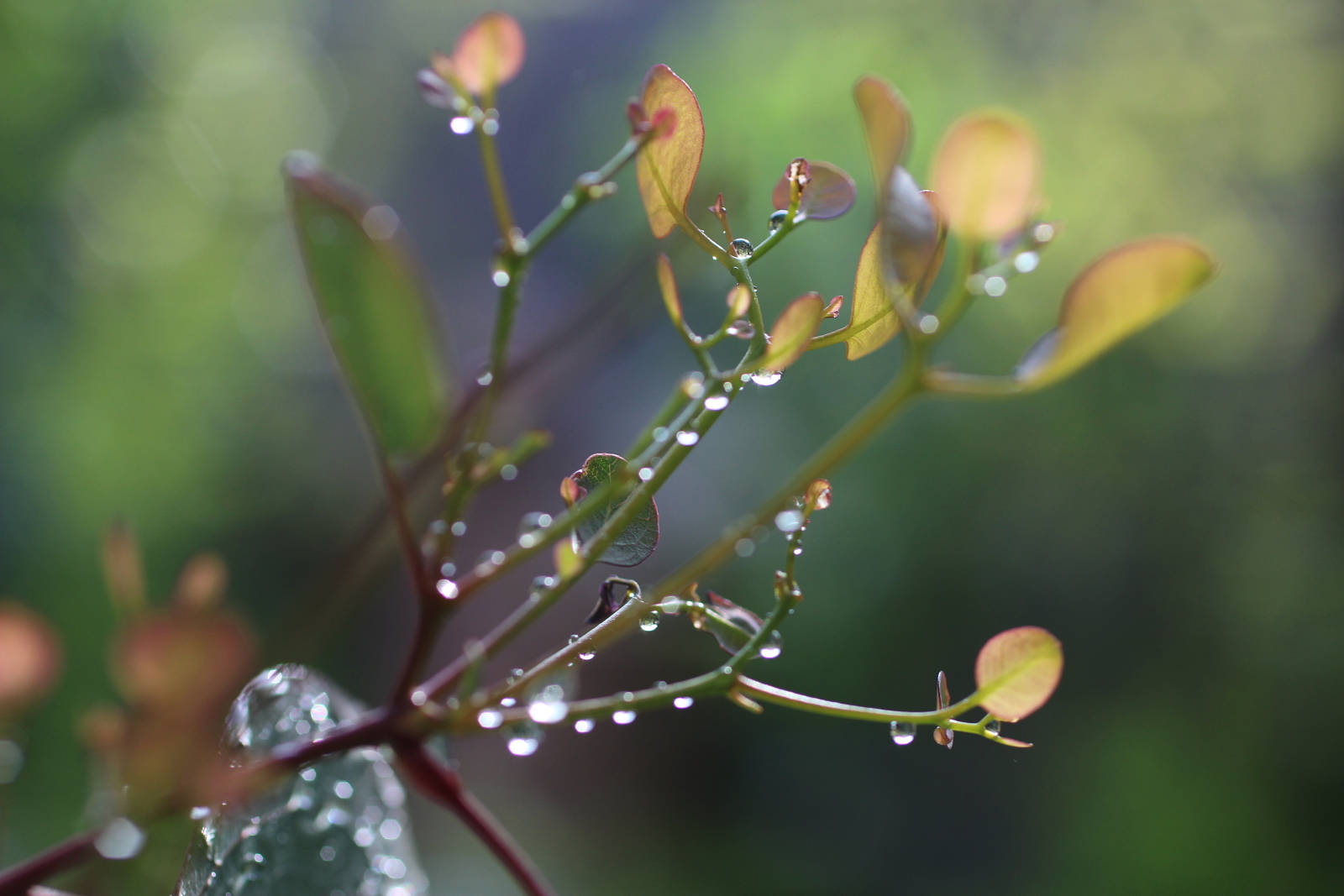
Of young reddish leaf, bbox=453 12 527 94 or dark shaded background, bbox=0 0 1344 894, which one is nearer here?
young reddish leaf, bbox=453 12 527 94

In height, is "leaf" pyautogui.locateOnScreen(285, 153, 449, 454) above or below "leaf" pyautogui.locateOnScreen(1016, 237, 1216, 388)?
below

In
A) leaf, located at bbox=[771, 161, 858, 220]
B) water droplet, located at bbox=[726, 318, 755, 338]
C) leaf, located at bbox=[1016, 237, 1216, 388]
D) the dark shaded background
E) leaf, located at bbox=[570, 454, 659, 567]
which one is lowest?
the dark shaded background

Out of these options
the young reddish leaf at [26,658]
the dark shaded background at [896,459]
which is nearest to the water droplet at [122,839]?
the young reddish leaf at [26,658]

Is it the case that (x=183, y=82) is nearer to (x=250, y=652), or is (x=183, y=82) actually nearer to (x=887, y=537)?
(x=887, y=537)

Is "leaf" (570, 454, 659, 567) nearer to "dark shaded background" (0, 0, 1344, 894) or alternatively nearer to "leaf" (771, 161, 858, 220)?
"leaf" (771, 161, 858, 220)

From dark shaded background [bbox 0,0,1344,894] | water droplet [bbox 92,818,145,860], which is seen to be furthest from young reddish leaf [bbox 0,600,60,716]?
dark shaded background [bbox 0,0,1344,894]

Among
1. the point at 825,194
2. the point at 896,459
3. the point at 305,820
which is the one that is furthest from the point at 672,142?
the point at 896,459

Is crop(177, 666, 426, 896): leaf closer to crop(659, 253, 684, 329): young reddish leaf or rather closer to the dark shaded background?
crop(659, 253, 684, 329): young reddish leaf
